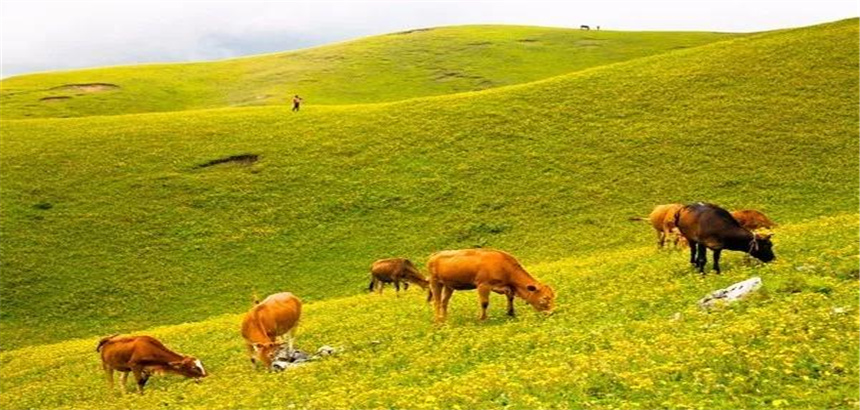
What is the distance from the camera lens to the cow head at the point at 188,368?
24031mm

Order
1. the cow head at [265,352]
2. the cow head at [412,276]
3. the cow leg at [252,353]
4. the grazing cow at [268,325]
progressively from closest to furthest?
the cow head at [265,352] → the grazing cow at [268,325] → the cow leg at [252,353] → the cow head at [412,276]

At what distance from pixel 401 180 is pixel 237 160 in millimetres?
17018

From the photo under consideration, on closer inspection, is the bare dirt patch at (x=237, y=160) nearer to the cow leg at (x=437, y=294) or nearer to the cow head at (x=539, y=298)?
the cow leg at (x=437, y=294)

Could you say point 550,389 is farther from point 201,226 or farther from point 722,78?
point 722,78

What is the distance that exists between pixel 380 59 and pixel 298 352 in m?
116

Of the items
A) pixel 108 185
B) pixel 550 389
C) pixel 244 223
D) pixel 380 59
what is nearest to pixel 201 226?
pixel 244 223

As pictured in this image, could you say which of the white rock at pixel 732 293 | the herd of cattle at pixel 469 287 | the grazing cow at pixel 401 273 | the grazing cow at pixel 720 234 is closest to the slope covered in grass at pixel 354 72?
the grazing cow at pixel 401 273

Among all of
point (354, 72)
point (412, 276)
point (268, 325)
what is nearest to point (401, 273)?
point (412, 276)

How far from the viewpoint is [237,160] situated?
6581 cm

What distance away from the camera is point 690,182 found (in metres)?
51.5

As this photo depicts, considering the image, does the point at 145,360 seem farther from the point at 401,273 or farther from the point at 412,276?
the point at 412,276

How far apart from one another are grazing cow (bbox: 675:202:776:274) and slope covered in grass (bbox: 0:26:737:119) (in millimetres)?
88140

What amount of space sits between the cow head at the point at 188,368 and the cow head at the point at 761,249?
1892 cm

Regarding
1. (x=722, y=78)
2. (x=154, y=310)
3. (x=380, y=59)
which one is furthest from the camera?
(x=380, y=59)
